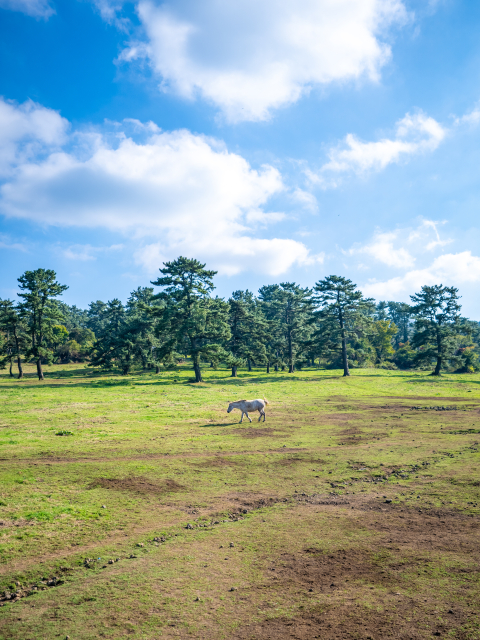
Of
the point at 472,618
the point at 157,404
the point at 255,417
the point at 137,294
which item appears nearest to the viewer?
the point at 472,618

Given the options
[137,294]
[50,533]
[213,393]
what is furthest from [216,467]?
[137,294]

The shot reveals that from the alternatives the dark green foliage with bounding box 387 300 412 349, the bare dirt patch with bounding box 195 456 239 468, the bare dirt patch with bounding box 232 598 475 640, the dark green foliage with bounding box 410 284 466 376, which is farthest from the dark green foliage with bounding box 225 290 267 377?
the dark green foliage with bounding box 387 300 412 349

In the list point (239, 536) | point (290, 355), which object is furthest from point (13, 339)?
point (239, 536)

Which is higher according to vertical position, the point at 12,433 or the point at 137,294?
the point at 137,294

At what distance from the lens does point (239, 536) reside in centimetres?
914

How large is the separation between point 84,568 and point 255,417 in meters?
19.4

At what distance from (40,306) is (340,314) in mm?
49502

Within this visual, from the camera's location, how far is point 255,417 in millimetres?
26688

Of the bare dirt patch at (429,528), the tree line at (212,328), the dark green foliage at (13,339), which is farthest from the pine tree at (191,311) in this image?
the bare dirt patch at (429,528)

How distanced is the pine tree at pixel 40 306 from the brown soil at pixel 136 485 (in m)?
51.6

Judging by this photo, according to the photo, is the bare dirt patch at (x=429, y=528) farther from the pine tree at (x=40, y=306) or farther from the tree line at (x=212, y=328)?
the pine tree at (x=40, y=306)

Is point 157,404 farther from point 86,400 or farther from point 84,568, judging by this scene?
point 84,568

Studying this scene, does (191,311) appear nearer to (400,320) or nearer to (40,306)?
(40,306)

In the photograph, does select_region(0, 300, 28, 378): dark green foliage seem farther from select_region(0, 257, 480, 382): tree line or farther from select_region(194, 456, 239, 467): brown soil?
select_region(194, 456, 239, 467): brown soil
